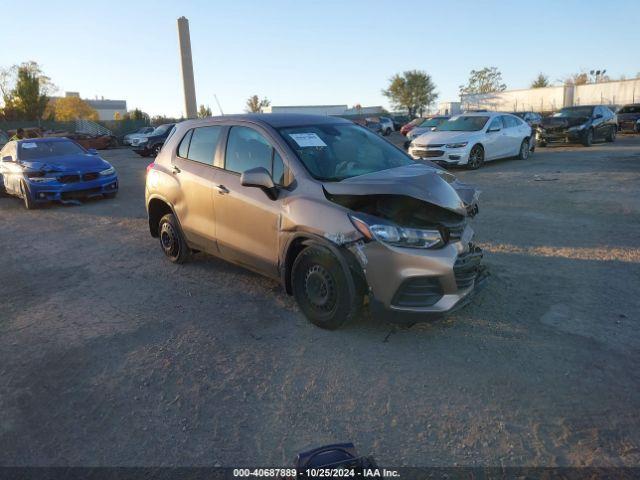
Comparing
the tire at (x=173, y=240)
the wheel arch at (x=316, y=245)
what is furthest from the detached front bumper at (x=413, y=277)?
the tire at (x=173, y=240)

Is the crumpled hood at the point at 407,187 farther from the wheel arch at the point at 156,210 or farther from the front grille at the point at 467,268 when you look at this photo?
the wheel arch at the point at 156,210

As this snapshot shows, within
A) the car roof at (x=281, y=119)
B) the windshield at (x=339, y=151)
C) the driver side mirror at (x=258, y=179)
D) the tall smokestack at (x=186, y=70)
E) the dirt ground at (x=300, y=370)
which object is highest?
the tall smokestack at (x=186, y=70)

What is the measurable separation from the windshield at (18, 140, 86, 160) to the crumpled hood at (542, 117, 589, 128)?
17.2 meters

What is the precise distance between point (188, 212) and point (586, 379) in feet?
13.3

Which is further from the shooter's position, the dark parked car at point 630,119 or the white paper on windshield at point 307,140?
the dark parked car at point 630,119

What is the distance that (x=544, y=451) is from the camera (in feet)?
8.46

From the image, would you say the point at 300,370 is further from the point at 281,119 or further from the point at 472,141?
the point at 472,141

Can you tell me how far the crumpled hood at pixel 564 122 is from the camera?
62.4 feet

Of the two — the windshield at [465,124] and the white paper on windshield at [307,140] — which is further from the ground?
the windshield at [465,124]

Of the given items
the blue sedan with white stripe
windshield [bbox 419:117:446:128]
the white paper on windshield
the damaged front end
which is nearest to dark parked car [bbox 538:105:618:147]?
windshield [bbox 419:117:446:128]

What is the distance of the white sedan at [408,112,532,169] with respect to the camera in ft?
45.0

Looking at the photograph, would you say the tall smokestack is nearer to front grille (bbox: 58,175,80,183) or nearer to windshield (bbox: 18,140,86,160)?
windshield (bbox: 18,140,86,160)

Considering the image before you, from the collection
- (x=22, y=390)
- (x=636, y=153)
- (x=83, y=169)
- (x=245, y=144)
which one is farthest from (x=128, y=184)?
(x=636, y=153)

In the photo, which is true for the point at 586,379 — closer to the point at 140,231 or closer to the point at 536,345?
the point at 536,345
